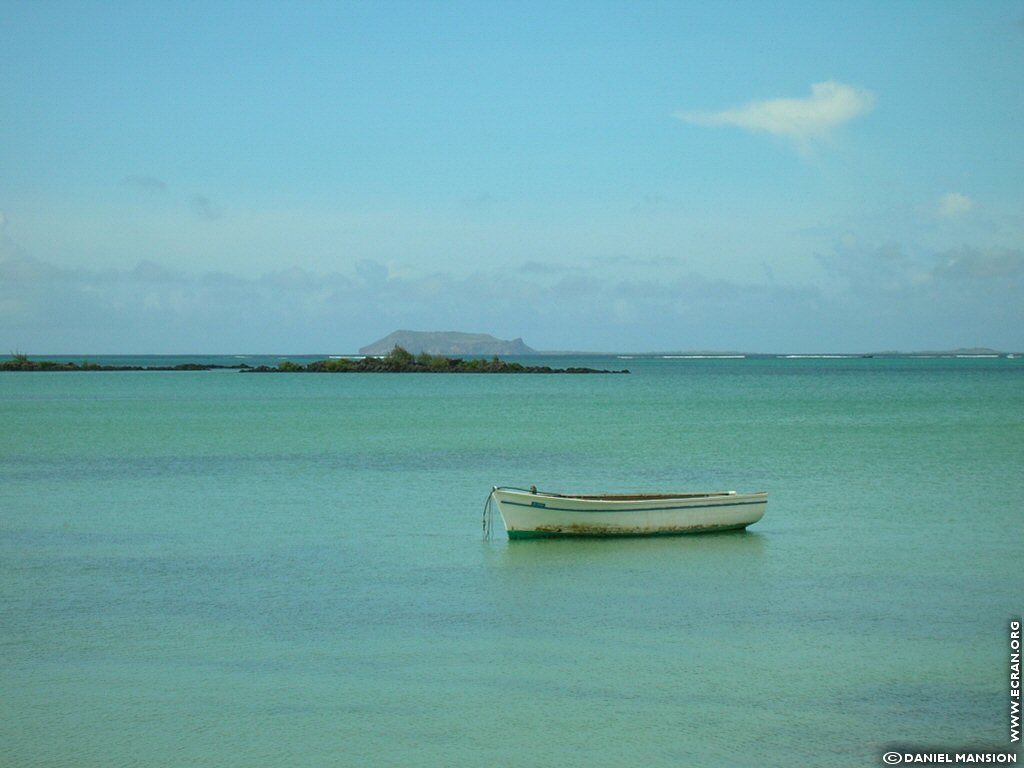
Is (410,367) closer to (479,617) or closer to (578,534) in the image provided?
(578,534)

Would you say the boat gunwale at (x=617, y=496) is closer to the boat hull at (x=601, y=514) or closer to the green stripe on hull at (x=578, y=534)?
the boat hull at (x=601, y=514)

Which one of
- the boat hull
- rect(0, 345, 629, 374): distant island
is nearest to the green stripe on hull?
the boat hull

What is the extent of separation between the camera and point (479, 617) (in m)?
12.9

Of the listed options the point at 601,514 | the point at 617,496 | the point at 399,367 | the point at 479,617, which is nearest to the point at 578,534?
the point at 601,514

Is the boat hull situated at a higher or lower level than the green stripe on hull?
higher

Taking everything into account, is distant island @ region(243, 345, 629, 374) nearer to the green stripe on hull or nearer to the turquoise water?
the turquoise water

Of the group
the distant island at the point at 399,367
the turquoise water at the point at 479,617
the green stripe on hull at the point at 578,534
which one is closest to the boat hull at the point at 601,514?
the green stripe on hull at the point at 578,534

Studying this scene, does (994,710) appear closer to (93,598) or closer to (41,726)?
(41,726)

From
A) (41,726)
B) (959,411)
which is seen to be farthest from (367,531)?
(959,411)

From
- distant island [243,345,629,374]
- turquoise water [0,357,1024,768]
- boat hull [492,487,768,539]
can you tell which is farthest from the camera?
distant island [243,345,629,374]

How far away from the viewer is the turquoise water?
9141mm

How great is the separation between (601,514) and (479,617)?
499 cm

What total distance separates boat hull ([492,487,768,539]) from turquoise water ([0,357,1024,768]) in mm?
272

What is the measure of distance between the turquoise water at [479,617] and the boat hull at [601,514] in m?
0.27
